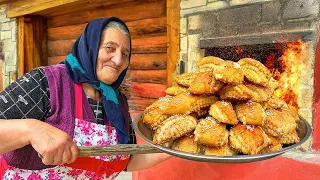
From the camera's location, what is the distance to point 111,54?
6.63 ft

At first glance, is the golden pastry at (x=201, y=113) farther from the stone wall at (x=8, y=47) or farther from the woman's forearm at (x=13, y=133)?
the stone wall at (x=8, y=47)

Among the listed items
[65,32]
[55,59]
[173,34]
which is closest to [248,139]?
[173,34]

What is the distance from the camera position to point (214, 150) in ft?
4.08

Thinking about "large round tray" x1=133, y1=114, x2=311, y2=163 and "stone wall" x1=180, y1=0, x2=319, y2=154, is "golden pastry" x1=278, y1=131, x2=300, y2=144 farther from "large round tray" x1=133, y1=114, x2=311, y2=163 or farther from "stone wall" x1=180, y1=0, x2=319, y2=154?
"stone wall" x1=180, y1=0, x2=319, y2=154

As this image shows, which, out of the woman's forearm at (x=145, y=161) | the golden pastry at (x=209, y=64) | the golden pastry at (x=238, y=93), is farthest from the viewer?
the woman's forearm at (x=145, y=161)

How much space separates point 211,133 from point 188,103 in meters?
0.18

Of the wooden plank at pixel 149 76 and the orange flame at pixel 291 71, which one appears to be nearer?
the orange flame at pixel 291 71

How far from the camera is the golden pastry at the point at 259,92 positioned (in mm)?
1320

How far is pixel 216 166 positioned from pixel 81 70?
1.74 m

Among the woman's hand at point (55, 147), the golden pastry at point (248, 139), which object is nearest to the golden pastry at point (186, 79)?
the golden pastry at point (248, 139)

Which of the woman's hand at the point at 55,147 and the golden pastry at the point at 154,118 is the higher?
the golden pastry at the point at 154,118

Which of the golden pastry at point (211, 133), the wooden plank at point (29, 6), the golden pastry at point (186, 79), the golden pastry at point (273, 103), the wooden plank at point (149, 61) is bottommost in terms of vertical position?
the golden pastry at point (211, 133)

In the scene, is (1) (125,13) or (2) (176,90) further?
(1) (125,13)

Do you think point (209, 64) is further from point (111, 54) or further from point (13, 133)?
point (13, 133)
